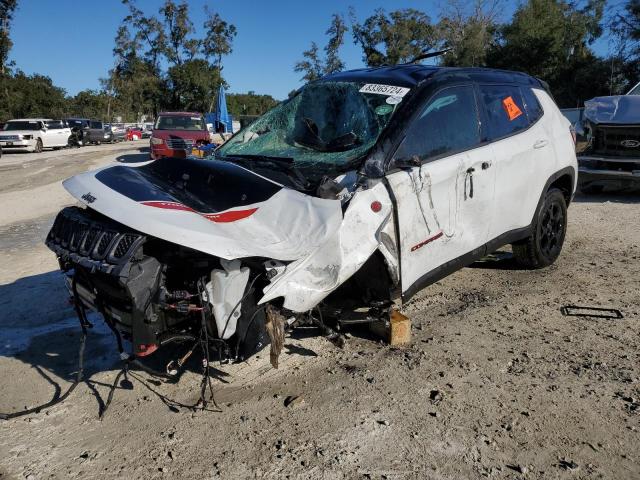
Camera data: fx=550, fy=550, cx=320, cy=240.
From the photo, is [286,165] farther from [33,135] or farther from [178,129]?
[33,135]

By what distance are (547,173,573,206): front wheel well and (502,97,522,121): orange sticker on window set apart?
0.94 meters

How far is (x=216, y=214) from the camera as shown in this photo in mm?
3023

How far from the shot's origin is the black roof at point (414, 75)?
4102 mm

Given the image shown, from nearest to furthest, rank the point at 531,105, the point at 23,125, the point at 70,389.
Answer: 1. the point at 70,389
2. the point at 531,105
3. the point at 23,125

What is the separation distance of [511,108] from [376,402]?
2938 mm

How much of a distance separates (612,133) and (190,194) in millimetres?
8015

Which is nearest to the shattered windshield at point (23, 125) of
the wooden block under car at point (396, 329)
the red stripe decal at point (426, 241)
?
the wooden block under car at point (396, 329)

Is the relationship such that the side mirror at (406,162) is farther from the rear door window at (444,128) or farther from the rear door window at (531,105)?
the rear door window at (531,105)

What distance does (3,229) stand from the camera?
8078 mm

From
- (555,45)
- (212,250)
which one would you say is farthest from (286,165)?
(555,45)

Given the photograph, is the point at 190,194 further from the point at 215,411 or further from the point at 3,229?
the point at 3,229

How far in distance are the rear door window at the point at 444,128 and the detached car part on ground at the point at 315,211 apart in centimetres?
1

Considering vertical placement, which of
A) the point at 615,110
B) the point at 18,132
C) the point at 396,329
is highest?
the point at 615,110

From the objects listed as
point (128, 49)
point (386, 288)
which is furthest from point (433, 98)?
point (128, 49)
